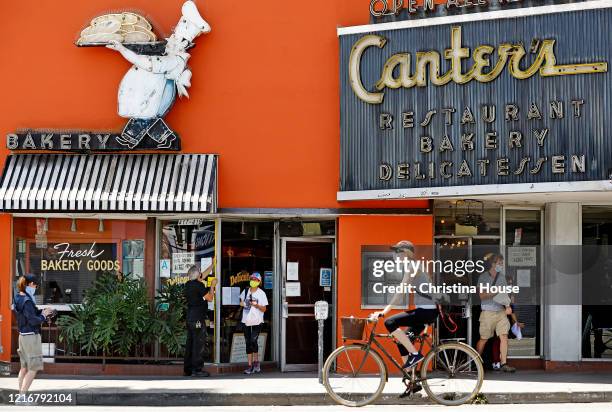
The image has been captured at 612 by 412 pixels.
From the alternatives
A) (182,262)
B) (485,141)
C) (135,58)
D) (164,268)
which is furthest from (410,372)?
(135,58)

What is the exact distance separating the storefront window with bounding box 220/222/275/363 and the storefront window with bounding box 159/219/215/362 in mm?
225

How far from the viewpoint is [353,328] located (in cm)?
1334

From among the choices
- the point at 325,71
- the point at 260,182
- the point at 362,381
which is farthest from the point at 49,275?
the point at 362,381

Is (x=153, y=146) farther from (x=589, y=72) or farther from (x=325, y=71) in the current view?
(x=589, y=72)

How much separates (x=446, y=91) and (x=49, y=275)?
26.5 ft

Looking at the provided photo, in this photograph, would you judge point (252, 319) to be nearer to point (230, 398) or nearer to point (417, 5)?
point (230, 398)

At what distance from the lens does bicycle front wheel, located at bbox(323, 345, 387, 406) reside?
13.4 meters

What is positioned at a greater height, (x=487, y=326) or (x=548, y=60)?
(x=548, y=60)

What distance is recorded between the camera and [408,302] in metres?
17.1

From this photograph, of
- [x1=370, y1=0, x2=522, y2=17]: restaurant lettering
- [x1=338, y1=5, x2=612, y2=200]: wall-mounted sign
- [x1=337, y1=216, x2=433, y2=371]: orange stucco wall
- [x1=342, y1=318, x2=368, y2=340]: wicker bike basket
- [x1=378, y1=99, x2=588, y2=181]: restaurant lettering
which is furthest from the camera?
[x1=337, y1=216, x2=433, y2=371]: orange stucco wall

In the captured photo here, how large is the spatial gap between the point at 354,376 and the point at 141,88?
7.42 metres

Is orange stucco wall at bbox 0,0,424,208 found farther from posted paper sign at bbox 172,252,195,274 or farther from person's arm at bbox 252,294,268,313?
person's arm at bbox 252,294,268,313

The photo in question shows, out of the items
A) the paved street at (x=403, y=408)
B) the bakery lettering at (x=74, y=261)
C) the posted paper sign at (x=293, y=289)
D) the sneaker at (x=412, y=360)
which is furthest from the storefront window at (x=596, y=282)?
the bakery lettering at (x=74, y=261)

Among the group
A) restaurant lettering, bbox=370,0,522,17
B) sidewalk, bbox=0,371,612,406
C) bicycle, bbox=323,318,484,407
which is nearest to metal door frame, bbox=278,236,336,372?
sidewalk, bbox=0,371,612,406
